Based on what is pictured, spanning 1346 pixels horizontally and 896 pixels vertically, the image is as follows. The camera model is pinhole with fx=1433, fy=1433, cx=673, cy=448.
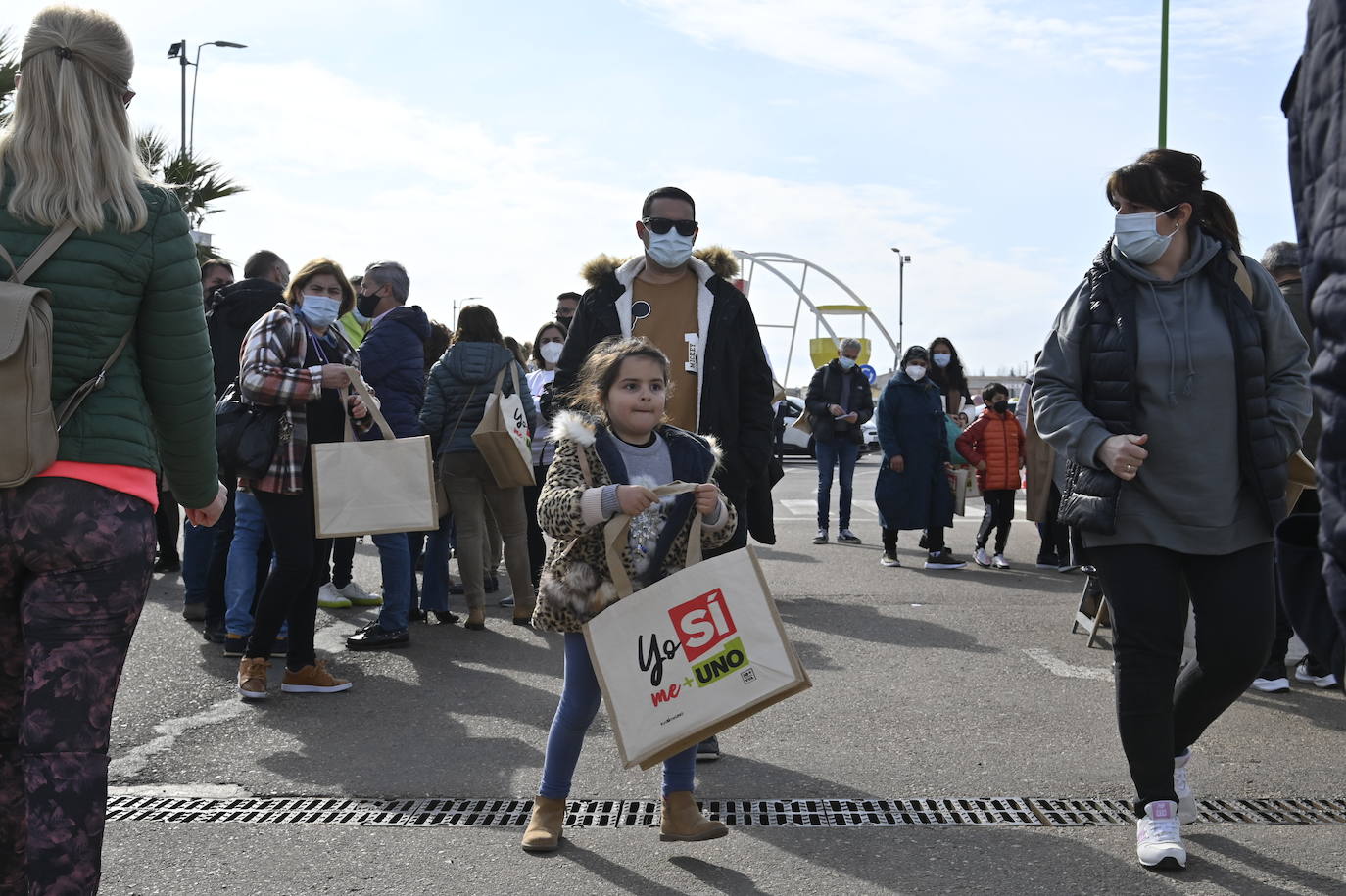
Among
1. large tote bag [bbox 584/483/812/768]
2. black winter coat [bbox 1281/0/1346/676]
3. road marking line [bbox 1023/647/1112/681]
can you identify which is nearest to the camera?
black winter coat [bbox 1281/0/1346/676]

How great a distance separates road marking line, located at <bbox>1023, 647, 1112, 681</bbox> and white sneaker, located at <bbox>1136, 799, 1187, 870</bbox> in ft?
9.46

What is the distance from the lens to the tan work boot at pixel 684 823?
4246mm

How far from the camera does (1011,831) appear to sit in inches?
172

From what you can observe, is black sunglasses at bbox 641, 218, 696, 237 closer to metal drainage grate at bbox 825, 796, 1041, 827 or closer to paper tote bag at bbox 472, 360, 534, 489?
metal drainage grate at bbox 825, 796, 1041, 827

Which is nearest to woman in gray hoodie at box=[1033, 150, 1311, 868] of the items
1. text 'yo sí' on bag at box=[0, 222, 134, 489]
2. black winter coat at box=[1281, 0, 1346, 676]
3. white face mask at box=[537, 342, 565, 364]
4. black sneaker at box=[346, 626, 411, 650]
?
black winter coat at box=[1281, 0, 1346, 676]

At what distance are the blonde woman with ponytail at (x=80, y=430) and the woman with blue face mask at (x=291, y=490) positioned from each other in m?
3.20

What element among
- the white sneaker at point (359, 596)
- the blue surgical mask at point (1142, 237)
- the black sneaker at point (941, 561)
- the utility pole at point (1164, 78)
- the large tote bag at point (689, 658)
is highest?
the utility pole at point (1164, 78)

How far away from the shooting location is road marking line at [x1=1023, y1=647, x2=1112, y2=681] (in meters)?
6.99

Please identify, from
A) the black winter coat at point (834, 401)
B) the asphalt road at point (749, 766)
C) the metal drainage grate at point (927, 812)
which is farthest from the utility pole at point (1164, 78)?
the metal drainage grate at point (927, 812)

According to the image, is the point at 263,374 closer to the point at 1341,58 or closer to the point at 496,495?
the point at 496,495

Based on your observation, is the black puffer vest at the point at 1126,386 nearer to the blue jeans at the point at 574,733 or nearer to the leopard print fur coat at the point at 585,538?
the leopard print fur coat at the point at 585,538

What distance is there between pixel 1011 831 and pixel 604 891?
132 cm

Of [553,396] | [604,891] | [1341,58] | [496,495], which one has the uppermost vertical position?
[1341,58]

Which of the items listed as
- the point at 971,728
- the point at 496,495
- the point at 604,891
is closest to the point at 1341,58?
the point at 604,891
